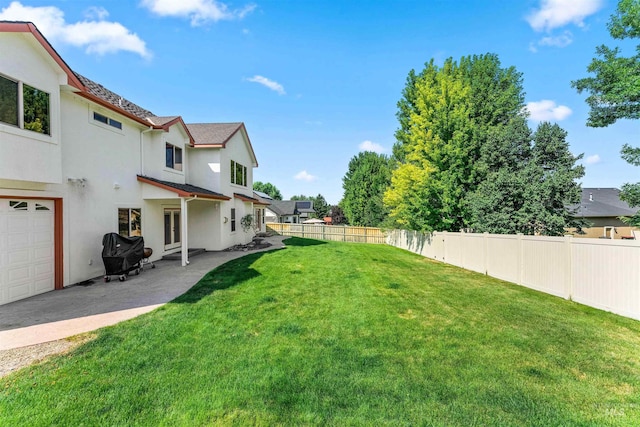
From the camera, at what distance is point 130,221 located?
1127 centimetres

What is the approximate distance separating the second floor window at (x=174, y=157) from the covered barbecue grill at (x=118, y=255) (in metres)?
5.61

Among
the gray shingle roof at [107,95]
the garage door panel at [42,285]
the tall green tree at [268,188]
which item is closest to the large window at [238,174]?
the gray shingle roof at [107,95]

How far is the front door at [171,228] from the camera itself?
14.0m

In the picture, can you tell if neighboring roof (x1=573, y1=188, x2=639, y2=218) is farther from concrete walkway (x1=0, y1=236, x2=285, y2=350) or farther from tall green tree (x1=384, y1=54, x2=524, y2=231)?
concrete walkway (x1=0, y1=236, x2=285, y2=350)

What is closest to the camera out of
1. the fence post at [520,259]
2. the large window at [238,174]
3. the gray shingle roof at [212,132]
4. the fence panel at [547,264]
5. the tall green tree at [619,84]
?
the fence panel at [547,264]

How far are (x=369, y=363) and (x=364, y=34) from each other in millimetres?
16576

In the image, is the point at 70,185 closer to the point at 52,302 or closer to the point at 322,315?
the point at 52,302

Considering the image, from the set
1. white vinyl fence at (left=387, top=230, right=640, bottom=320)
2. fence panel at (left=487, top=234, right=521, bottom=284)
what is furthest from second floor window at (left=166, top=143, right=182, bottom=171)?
fence panel at (left=487, top=234, right=521, bottom=284)

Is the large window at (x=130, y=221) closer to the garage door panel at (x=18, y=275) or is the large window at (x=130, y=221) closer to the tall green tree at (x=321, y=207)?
the garage door panel at (x=18, y=275)

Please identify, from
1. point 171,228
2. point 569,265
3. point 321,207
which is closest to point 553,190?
point 569,265

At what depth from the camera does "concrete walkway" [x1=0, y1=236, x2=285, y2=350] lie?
5.32 m

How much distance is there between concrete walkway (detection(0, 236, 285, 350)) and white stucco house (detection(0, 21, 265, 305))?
791 millimetres

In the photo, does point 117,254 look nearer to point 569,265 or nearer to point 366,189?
point 569,265

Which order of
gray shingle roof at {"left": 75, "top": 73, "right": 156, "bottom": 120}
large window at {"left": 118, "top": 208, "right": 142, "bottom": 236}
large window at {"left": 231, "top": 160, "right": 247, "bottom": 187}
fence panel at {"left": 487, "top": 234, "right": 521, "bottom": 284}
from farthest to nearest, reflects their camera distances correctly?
large window at {"left": 231, "top": 160, "right": 247, "bottom": 187} → gray shingle roof at {"left": 75, "top": 73, "right": 156, "bottom": 120} → large window at {"left": 118, "top": 208, "right": 142, "bottom": 236} → fence panel at {"left": 487, "top": 234, "right": 521, "bottom": 284}
